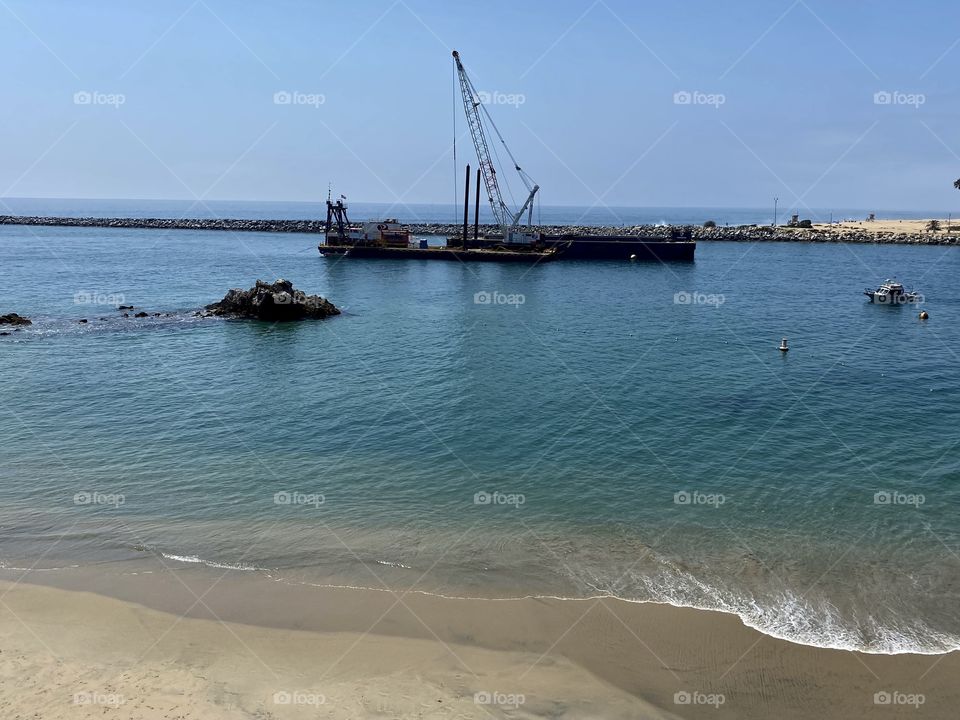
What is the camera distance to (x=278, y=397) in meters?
29.5

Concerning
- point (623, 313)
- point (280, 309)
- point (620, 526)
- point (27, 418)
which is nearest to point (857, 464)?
point (620, 526)

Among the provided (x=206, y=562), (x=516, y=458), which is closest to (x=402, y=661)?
(x=206, y=562)

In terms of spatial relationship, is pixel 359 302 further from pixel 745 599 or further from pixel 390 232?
pixel 745 599

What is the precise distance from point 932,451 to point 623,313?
31.0 m
